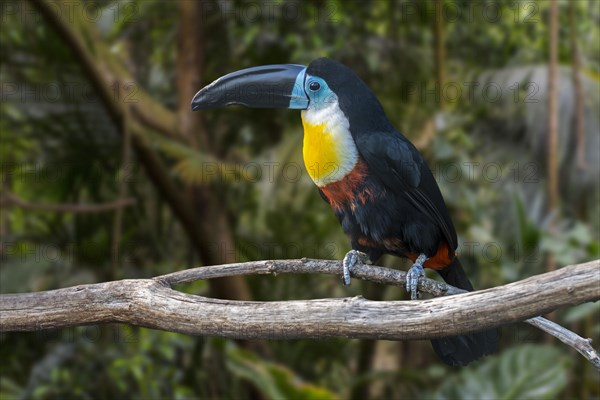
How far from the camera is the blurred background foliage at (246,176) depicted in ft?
12.3

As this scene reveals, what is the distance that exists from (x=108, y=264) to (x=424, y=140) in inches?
71.4

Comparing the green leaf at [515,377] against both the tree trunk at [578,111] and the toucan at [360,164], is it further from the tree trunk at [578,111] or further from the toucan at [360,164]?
the toucan at [360,164]

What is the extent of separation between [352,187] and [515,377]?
2024 millimetres

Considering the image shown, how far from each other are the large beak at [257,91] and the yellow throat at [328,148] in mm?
60

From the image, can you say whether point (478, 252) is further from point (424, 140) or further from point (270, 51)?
point (270, 51)

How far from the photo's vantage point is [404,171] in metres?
2.02

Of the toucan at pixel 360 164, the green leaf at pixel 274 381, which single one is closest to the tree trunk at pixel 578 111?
the green leaf at pixel 274 381

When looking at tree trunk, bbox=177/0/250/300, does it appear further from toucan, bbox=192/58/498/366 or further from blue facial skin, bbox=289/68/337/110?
blue facial skin, bbox=289/68/337/110

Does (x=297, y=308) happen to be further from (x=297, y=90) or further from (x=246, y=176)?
(x=246, y=176)

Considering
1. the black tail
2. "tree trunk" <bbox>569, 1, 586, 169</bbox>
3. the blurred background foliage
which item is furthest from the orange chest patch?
"tree trunk" <bbox>569, 1, 586, 169</bbox>

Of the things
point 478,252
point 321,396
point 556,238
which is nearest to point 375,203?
point 321,396

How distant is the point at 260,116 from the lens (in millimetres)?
4512

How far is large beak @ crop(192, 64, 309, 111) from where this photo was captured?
75.4 inches

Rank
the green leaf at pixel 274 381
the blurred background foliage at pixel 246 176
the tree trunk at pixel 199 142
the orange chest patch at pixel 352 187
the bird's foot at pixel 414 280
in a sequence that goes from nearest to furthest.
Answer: the bird's foot at pixel 414 280 → the orange chest patch at pixel 352 187 → the green leaf at pixel 274 381 → the blurred background foliage at pixel 246 176 → the tree trunk at pixel 199 142
